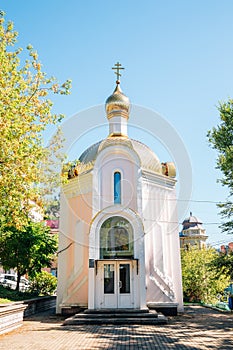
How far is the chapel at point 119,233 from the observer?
50.3ft

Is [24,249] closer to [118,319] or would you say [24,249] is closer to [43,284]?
[43,284]

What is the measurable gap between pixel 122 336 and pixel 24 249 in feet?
31.5

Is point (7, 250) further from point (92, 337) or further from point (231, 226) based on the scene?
point (231, 226)

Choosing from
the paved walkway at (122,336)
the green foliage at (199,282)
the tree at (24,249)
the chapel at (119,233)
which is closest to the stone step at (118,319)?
the paved walkway at (122,336)

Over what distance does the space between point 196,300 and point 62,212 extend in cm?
1434

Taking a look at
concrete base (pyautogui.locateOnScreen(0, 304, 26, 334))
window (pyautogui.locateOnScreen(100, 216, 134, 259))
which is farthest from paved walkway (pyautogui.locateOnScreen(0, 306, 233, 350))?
→ window (pyautogui.locateOnScreen(100, 216, 134, 259))

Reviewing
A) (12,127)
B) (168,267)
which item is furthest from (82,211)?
(12,127)

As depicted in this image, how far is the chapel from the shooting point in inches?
604

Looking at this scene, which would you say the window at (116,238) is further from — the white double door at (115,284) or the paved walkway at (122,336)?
the paved walkway at (122,336)

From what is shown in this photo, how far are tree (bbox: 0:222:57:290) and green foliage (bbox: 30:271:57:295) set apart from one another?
12.4ft

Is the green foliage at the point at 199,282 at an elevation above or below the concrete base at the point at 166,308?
above

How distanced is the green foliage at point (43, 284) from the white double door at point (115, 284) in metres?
8.70

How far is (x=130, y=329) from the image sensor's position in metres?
11.8

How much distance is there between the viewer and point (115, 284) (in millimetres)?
15297
